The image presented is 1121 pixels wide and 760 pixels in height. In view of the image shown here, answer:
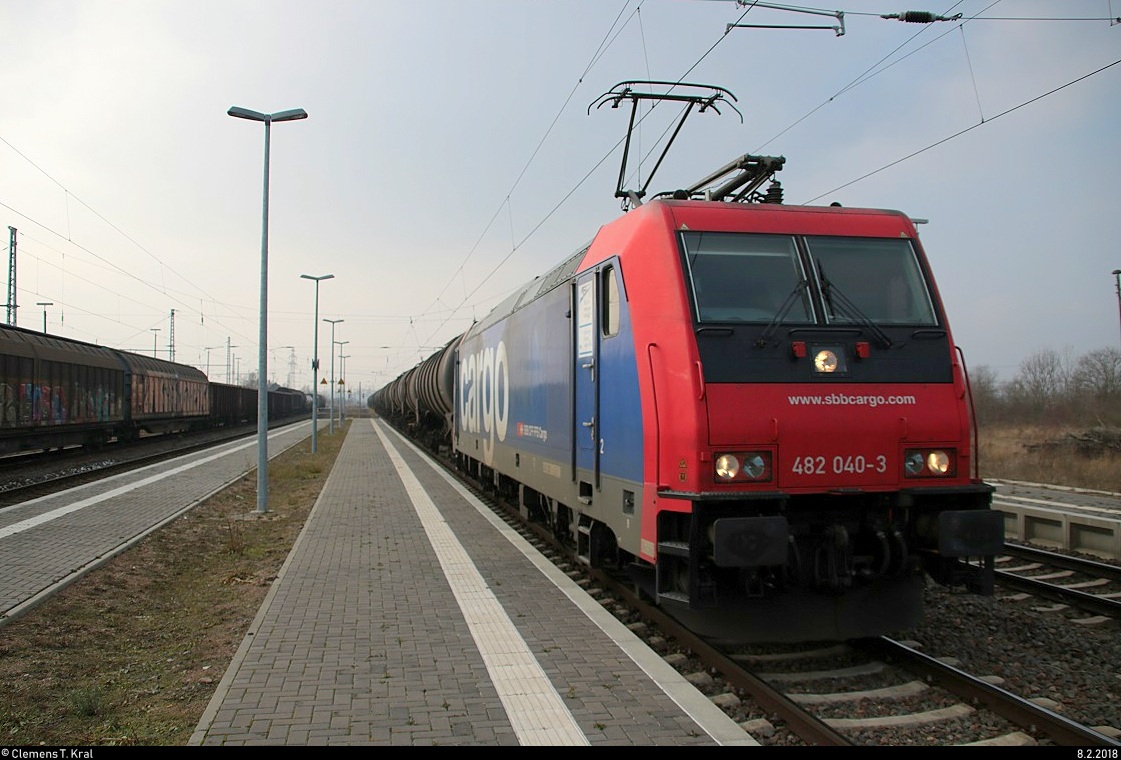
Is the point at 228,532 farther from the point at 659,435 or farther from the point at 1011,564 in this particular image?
the point at 1011,564

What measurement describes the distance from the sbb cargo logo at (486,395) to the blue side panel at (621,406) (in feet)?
15.1

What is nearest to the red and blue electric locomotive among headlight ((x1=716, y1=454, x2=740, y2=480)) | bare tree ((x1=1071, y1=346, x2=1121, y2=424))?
headlight ((x1=716, y1=454, x2=740, y2=480))

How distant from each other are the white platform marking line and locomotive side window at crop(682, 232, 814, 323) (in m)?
2.61

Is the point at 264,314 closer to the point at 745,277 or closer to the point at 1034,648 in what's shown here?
the point at 745,277

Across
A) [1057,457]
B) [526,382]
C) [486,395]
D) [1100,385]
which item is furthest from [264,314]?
[1100,385]

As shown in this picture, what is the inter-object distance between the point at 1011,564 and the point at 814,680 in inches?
216

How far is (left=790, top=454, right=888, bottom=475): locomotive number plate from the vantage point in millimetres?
5215

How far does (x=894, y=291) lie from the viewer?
5918 mm

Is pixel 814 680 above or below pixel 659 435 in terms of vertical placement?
below

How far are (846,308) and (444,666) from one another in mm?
3777

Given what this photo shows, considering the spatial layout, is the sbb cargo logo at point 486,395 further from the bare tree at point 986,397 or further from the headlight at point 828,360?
the bare tree at point 986,397

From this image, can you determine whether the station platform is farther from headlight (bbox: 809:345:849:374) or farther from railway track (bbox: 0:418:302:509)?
railway track (bbox: 0:418:302:509)

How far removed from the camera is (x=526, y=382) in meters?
9.62

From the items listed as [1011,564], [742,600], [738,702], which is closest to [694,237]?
[742,600]
